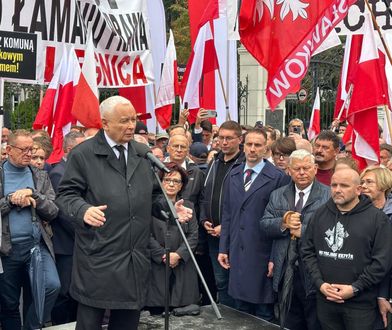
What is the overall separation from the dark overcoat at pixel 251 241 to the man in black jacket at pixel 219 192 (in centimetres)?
38

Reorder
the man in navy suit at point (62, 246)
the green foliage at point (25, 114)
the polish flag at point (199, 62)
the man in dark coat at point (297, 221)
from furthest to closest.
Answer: the green foliage at point (25, 114), the polish flag at point (199, 62), the man in navy suit at point (62, 246), the man in dark coat at point (297, 221)

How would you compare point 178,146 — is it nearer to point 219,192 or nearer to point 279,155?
point 219,192

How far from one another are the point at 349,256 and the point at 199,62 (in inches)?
204

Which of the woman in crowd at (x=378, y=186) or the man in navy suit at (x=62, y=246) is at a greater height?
the woman in crowd at (x=378, y=186)

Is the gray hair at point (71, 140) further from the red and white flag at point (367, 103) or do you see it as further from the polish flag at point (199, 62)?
the polish flag at point (199, 62)

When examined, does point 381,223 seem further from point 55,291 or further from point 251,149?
point 55,291

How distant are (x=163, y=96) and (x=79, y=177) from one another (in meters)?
5.55

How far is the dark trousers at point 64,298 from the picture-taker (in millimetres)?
6453

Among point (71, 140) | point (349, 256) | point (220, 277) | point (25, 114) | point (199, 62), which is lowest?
point (220, 277)

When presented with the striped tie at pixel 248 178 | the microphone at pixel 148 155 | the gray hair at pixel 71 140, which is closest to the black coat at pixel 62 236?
the gray hair at pixel 71 140

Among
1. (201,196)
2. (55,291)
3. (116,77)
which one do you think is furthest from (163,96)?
(55,291)

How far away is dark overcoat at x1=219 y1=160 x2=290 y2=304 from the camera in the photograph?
6.31 meters

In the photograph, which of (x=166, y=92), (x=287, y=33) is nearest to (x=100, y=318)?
(x=287, y=33)

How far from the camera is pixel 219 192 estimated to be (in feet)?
22.6
